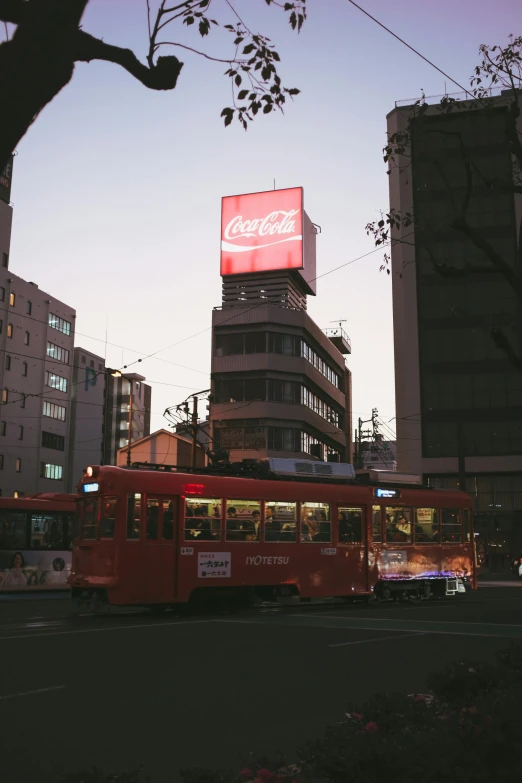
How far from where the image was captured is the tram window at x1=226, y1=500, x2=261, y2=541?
18.7 meters

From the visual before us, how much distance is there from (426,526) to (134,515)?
9.89m

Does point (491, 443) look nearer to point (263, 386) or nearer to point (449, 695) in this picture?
point (263, 386)

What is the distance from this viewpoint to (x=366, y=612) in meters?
19.2

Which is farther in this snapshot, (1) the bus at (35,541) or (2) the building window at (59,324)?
(2) the building window at (59,324)

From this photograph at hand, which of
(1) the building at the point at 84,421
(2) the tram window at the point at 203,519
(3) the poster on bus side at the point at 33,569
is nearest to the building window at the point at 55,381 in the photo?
(1) the building at the point at 84,421

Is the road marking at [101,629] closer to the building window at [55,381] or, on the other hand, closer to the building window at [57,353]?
the building window at [55,381]

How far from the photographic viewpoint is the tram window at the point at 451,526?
23906 mm

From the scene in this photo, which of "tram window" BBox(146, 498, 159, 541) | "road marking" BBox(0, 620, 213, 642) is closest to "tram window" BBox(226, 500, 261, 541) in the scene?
"tram window" BBox(146, 498, 159, 541)

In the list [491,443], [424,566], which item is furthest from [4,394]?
[424,566]

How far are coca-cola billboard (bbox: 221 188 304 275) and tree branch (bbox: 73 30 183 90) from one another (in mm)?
60927

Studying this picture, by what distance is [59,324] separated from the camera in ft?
234

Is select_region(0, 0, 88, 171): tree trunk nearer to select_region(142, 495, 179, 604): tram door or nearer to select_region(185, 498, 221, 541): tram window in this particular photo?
select_region(142, 495, 179, 604): tram door

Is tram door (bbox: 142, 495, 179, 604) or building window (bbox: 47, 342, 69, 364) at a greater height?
building window (bbox: 47, 342, 69, 364)

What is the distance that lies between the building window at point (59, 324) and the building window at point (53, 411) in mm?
6890
